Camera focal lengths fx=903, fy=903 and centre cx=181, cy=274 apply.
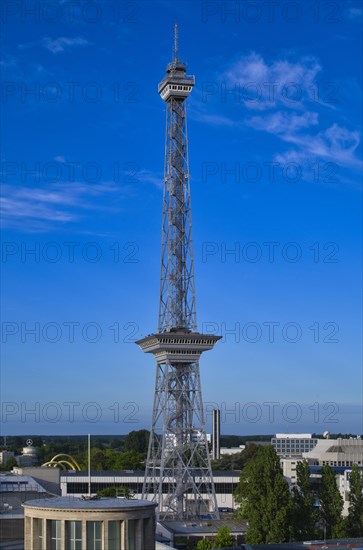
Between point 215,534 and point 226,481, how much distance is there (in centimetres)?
6393

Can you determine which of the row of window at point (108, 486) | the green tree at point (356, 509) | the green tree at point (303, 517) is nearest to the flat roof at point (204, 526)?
the green tree at point (303, 517)

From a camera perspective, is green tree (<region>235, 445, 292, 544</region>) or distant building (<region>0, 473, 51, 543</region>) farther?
green tree (<region>235, 445, 292, 544</region>)

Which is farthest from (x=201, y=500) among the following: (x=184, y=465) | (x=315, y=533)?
(x=315, y=533)

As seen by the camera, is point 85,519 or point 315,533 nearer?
point 85,519

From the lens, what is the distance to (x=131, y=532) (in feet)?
154

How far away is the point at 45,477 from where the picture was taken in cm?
13362

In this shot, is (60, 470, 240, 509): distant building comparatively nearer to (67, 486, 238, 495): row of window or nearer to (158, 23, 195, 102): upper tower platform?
(67, 486, 238, 495): row of window

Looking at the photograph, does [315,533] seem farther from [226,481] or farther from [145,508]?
[226,481]

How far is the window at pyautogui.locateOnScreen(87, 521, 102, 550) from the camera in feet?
150

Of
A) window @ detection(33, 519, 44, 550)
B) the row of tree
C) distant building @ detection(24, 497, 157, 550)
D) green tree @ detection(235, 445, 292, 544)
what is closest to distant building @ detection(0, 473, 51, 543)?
distant building @ detection(24, 497, 157, 550)

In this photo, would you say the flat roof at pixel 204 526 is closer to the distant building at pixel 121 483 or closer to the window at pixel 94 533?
the distant building at pixel 121 483

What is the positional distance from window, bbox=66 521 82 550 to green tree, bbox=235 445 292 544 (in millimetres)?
43453

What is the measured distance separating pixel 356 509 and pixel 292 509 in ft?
28.5

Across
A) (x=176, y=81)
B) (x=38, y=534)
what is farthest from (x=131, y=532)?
(x=176, y=81)
